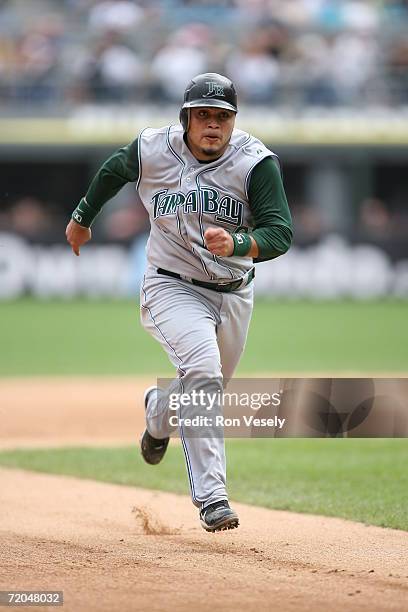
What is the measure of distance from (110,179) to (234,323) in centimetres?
93

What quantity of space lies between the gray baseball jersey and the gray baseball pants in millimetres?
114

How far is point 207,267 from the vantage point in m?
5.02

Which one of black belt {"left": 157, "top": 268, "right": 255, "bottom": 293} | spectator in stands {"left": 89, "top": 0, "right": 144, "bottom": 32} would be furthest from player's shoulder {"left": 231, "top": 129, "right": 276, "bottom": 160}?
spectator in stands {"left": 89, "top": 0, "right": 144, "bottom": 32}

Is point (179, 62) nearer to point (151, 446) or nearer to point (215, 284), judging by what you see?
point (151, 446)

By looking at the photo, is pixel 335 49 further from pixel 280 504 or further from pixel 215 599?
pixel 215 599

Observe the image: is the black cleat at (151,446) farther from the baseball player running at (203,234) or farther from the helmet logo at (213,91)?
the helmet logo at (213,91)

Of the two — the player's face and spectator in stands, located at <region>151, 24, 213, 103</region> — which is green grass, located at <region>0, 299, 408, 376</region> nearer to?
spectator in stands, located at <region>151, 24, 213, 103</region>

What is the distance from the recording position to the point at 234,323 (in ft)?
17.1

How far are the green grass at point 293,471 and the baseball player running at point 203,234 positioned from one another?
4.22 feet

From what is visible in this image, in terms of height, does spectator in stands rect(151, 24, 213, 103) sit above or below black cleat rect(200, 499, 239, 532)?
above

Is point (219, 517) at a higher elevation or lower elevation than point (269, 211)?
lower

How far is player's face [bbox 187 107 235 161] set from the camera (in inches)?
194

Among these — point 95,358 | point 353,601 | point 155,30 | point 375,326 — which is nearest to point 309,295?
point 375,326

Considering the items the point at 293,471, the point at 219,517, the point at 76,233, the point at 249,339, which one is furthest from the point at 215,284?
the point at 249,339
